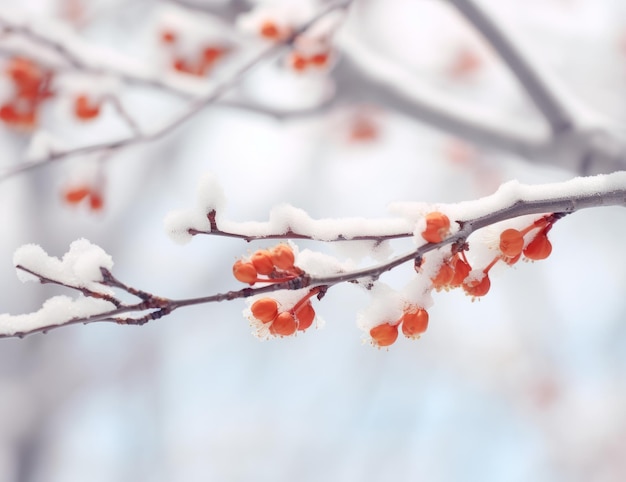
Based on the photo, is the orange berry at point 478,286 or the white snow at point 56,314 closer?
the white snow at point 56,314

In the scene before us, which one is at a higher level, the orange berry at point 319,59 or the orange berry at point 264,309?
the orange berry at point 319,59

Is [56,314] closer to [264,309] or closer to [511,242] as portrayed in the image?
[264,309]

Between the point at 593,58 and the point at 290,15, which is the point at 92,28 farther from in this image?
the point at 593,58

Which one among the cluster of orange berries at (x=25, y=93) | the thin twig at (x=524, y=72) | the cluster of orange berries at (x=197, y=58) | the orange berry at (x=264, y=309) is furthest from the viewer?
the cluster of orange berries at (x=197, y=58)

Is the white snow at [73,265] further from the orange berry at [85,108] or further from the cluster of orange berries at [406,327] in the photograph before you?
the orange berry at [85,108]

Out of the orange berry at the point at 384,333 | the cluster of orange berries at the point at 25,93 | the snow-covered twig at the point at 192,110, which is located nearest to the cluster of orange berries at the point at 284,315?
the orange berry at the point at 384,333

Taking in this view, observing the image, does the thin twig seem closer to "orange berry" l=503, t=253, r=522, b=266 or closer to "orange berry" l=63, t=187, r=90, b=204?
"orange berry" l=503, t=253, r=522, b=266

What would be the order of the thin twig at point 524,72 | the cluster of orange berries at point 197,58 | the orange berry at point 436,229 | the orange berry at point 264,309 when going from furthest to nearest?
the cluster of orange berries at point 197,58, the thin twig at point 524,72, the orange berry at point 264,309, the orange berry at point 436,229

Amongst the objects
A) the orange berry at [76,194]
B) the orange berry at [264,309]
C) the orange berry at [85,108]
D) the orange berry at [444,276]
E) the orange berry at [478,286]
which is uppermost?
the orange berry at [85,108]
